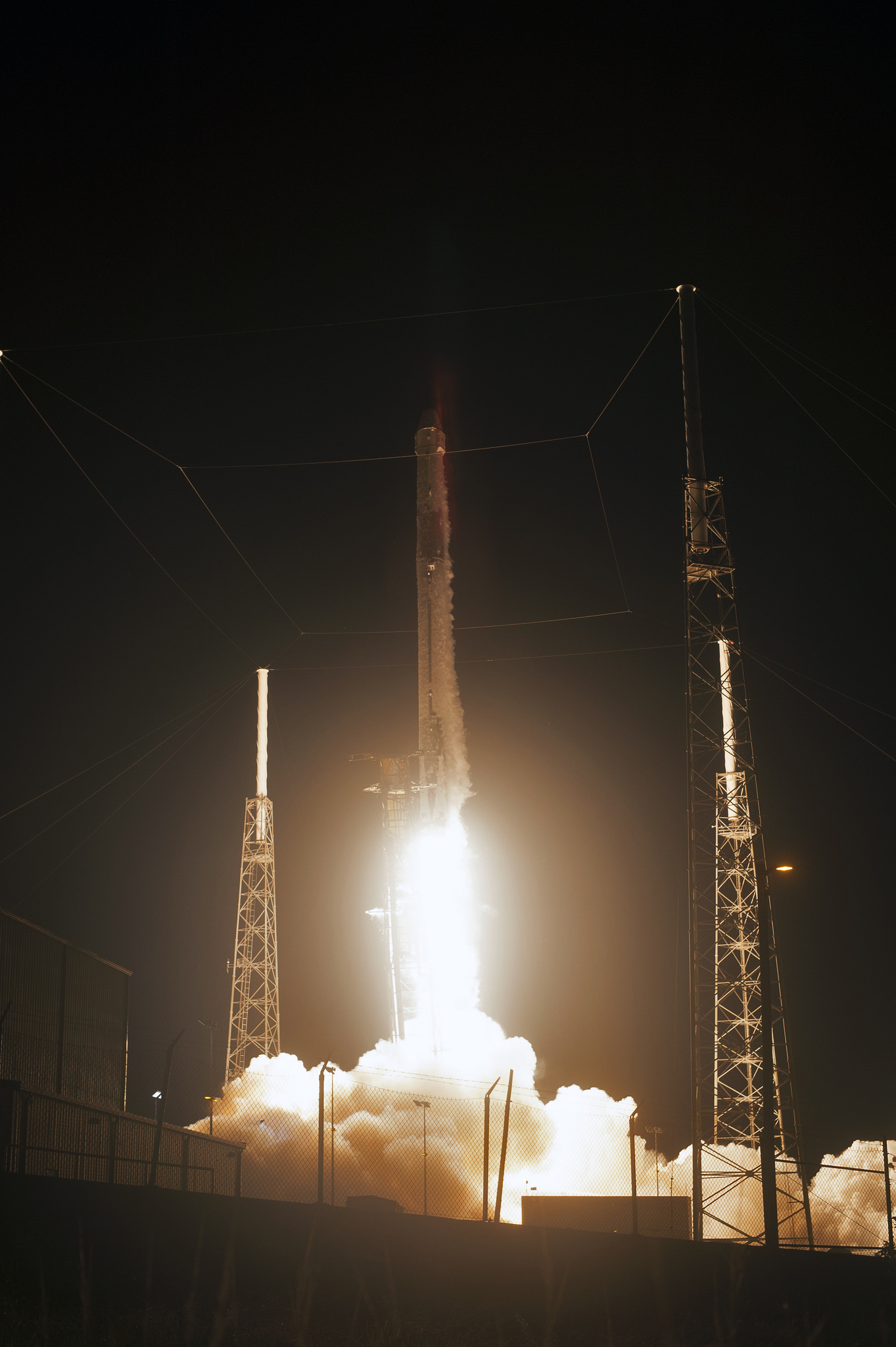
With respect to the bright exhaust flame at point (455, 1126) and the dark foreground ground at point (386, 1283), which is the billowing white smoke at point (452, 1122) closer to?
the bright exhaust flame at point (455, 1126)

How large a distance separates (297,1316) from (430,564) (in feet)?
102

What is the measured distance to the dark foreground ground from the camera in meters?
15.1

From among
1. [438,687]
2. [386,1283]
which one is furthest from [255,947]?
[386,1283]

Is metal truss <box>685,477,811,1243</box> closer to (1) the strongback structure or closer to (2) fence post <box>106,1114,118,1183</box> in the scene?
(1) the strongback structure

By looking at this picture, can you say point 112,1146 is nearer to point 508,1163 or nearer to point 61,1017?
point 61,1017

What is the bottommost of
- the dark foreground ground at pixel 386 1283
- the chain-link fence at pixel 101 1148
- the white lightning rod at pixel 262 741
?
the dark foreground ground at pixel 386 1283

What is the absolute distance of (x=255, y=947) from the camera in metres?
44.5

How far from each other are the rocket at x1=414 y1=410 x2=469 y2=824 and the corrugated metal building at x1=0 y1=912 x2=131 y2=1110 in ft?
40.3

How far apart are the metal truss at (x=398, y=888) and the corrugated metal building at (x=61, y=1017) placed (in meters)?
9.19

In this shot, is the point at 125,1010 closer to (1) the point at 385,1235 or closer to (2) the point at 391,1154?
(2) the point at 391,1154

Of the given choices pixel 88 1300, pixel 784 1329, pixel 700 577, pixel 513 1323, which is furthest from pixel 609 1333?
pixel 700 577

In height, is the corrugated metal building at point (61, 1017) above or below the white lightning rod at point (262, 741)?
below

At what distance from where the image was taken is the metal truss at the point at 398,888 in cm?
4219

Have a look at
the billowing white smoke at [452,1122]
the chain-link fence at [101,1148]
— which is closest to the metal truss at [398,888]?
the billowing white smoke at [452,1122]
